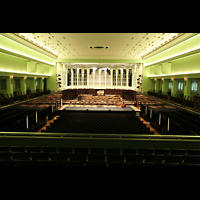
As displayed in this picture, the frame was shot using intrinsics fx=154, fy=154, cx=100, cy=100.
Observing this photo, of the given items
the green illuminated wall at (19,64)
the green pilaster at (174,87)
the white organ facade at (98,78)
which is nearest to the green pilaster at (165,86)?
the green pilaster at (174,87)

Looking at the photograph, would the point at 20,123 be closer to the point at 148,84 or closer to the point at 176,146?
the point at 176,146

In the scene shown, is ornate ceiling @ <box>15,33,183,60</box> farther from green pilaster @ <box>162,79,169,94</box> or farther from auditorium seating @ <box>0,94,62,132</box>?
green pilaster @ <box>162,79,169,94</box>

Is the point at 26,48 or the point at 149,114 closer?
the point at 149,114

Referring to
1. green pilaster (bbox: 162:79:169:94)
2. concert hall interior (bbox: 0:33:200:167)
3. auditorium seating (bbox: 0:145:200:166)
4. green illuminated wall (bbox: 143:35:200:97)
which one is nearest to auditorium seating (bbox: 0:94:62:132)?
concert hall interior (bbox: 0:33:200:167)

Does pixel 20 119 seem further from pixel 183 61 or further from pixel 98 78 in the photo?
pixel 98 78

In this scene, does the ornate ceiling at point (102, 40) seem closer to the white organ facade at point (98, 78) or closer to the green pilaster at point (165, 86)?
the green pilaster at point (165, 86)

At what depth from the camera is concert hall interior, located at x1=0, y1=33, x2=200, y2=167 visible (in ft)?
15.2

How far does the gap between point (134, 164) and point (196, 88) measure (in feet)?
45.8

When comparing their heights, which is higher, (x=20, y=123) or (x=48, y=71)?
(x=48, y=71)

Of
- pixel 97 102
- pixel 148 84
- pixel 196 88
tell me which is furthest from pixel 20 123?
pixel 148 84

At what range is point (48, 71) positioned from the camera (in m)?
23.9

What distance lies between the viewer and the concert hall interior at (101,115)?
463cm

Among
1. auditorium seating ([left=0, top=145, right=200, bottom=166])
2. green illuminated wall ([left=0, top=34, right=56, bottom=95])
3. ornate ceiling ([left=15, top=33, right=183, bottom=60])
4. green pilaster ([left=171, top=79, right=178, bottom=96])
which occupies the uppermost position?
ornate ceiling ([left=15, top=33, right=183, bottom=60])
